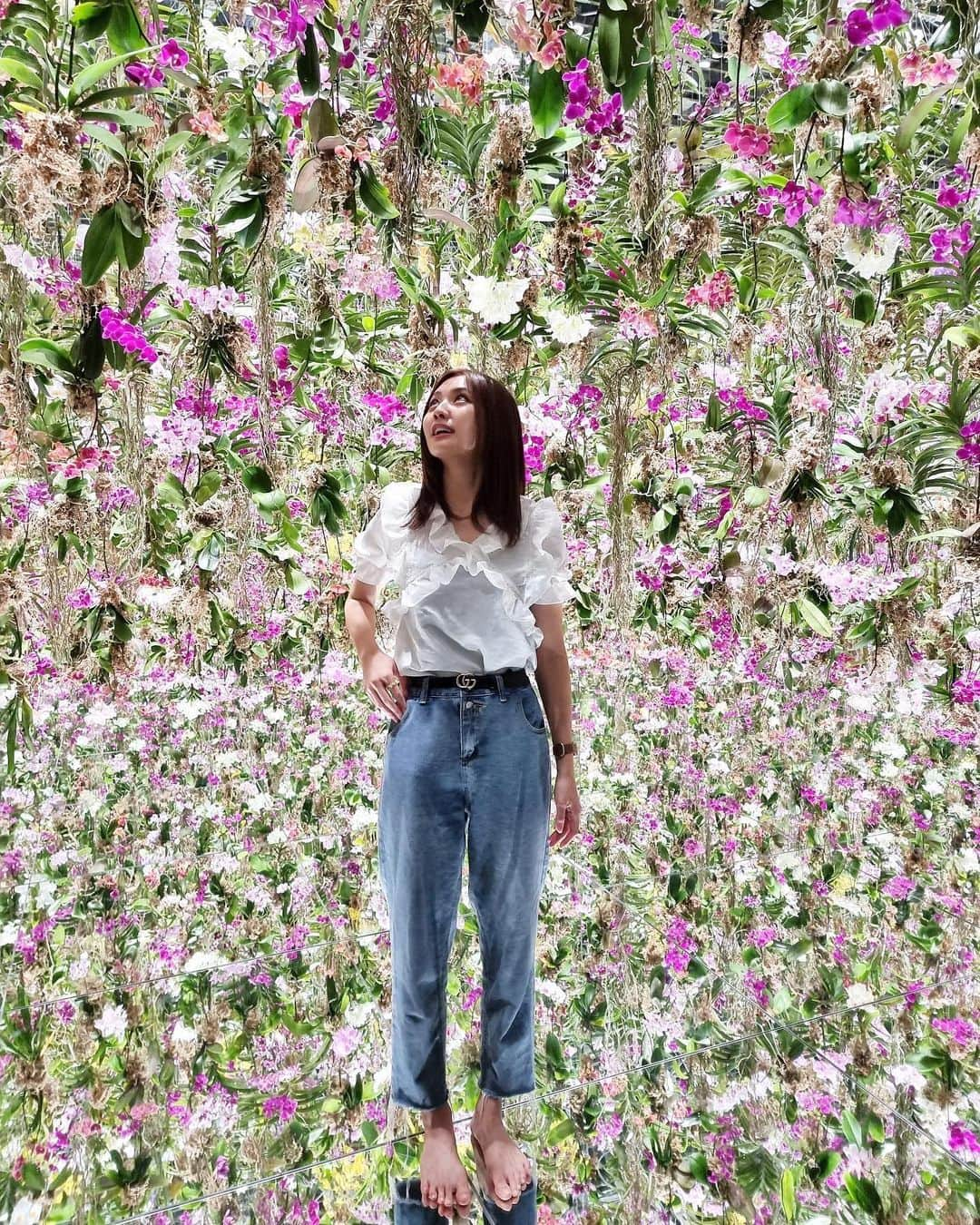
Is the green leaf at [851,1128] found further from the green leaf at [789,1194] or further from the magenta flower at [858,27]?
the magenta flower at [858,27]

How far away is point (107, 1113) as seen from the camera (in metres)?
1.13

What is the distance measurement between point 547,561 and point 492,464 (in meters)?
0.15

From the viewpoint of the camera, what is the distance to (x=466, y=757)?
0.92 metres

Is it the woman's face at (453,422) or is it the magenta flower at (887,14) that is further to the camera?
the woman's face at (453,422)

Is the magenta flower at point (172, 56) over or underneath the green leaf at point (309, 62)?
over

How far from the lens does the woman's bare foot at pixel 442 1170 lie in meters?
0.92

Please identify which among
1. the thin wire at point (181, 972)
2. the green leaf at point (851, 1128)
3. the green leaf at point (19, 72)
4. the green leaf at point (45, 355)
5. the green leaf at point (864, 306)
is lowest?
the thin wire at point (181, 972)

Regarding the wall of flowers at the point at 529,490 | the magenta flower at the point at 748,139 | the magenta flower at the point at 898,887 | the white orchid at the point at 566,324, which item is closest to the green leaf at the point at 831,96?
the wall of flowers at the point at 529,490

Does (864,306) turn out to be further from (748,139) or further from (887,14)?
(887,14)

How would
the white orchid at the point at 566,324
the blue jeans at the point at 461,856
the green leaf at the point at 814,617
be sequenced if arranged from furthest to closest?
the green leaf at the point at 814,617 < the white orchid at the point at 566,324 < the blue jeans at the point at 461,856

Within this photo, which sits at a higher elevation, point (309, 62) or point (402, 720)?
point (309, 62)

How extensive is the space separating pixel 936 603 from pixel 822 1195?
1091mm

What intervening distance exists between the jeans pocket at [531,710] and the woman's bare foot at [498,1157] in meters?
0.50

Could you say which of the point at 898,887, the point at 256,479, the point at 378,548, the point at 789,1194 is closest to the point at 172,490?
the point at 256,479
